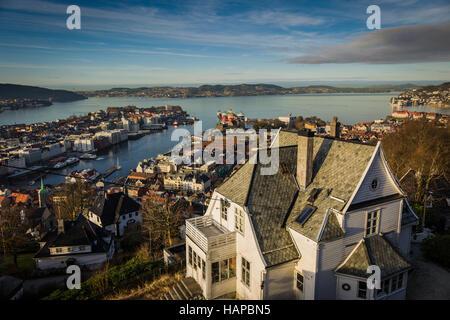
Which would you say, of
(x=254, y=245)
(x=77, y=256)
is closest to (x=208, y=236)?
(x=254, y=245)

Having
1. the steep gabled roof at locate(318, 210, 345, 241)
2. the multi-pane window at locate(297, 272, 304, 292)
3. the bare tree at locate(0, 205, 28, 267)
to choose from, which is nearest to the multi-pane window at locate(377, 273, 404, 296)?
the steep gabled roof at locate(318, 210, 345, 241)

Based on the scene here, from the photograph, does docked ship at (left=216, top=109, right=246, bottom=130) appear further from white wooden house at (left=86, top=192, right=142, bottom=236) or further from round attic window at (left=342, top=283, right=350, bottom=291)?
round attic window at (left=342, top=283, right=350, bottom=291)

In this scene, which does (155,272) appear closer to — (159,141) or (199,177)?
(199,177)

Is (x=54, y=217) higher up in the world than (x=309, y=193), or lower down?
lower down

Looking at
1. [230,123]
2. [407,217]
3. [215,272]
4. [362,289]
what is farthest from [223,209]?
[230,123]

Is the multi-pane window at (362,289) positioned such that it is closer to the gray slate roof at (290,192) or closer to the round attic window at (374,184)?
the gray slate roof at (290,192)

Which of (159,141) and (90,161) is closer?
(90,161)
